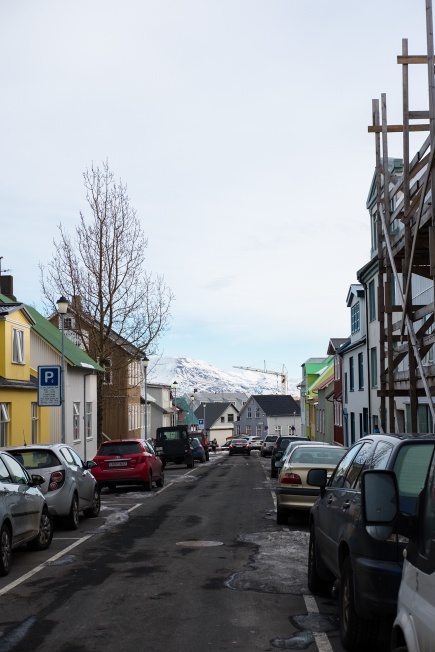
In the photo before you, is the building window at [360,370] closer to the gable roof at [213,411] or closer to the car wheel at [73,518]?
the car wheel at [73,518]

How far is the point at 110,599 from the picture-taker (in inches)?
339

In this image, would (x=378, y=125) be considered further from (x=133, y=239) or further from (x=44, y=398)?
(x=133, y=239)

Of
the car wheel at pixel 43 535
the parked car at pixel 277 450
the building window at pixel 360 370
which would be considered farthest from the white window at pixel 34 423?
the car wheel at pixel 43 535

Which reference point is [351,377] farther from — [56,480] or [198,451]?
[56,480]

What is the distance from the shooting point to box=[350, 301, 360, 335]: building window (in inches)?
1587

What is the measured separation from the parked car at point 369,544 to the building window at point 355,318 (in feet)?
109

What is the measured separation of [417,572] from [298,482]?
11.0 m

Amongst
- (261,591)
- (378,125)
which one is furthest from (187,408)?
(261,591)

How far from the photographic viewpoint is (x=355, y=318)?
134ft

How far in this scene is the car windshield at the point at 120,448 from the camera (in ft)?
78.5

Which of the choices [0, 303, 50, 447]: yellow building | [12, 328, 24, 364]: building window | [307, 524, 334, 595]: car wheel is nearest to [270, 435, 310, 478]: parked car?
[0, 303, 50, 447]: yellow building

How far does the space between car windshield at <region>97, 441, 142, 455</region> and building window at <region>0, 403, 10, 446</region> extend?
492 cm

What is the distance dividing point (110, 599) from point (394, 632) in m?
4.96

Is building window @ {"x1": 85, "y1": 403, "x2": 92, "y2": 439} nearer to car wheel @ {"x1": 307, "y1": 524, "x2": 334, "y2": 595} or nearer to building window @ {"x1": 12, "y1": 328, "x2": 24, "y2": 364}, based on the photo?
building window @ {"x1": 12, "y1": 328, "x2": 24, "y2": 364}
